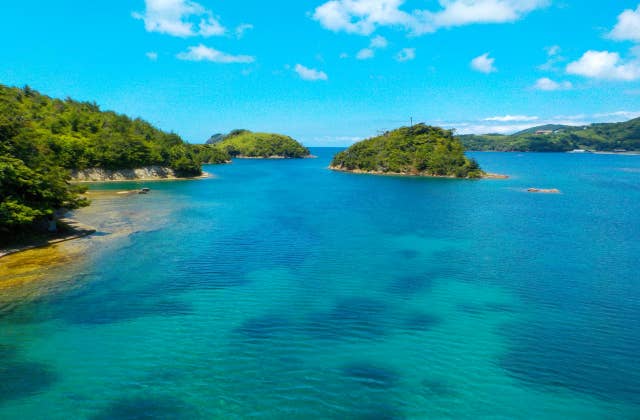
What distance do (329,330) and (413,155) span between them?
13227 centimetres

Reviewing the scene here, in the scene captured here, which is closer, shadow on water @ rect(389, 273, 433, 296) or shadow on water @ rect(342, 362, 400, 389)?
shadow on water @ rect(342, 362, 400, 389)

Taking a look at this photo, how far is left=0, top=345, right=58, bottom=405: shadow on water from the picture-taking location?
44.5 feet

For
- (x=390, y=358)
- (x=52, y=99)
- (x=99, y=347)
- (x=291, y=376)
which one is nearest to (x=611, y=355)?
(x=390, y=358)

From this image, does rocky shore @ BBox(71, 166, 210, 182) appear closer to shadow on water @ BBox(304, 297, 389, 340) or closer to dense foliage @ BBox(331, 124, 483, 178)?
dense foliage @ BBox(331, 124, 483, 178)

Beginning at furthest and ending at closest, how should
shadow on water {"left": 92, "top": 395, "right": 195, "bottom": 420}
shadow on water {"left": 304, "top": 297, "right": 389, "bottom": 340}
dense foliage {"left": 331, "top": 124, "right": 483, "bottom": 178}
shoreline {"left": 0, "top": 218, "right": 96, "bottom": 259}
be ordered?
dense foliage {"left": 331, "top": 124, "right": 483, "bottom": 178} → shoreline {"left": 0, "top": 218, "right": 96, "bottom": 259} → shadow on water {"left": 304, "top": 297, "right": 389, "bottom": 340} → shadow on water {"left": 92, "top": 395, "right": 195, "bottom": 420}

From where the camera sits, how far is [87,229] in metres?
40.3

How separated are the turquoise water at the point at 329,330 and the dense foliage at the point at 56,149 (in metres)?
5.88

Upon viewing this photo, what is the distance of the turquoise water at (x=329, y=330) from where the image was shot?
44.8ft

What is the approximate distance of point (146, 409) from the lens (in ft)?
42.4

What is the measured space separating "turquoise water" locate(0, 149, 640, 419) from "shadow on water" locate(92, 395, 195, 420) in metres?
0.06

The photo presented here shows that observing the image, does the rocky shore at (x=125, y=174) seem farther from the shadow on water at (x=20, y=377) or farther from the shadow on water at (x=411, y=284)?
the shadow on water at (x=411, y=284)

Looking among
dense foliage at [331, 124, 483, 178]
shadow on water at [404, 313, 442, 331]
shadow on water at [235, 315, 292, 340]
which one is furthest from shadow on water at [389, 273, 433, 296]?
dense foliage at [331, 124, 483, 178]

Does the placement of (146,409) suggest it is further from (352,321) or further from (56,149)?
(56,149)

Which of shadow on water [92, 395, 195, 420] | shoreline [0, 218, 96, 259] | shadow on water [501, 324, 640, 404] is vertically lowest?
shadow on water [501, 324, 640, 404]
